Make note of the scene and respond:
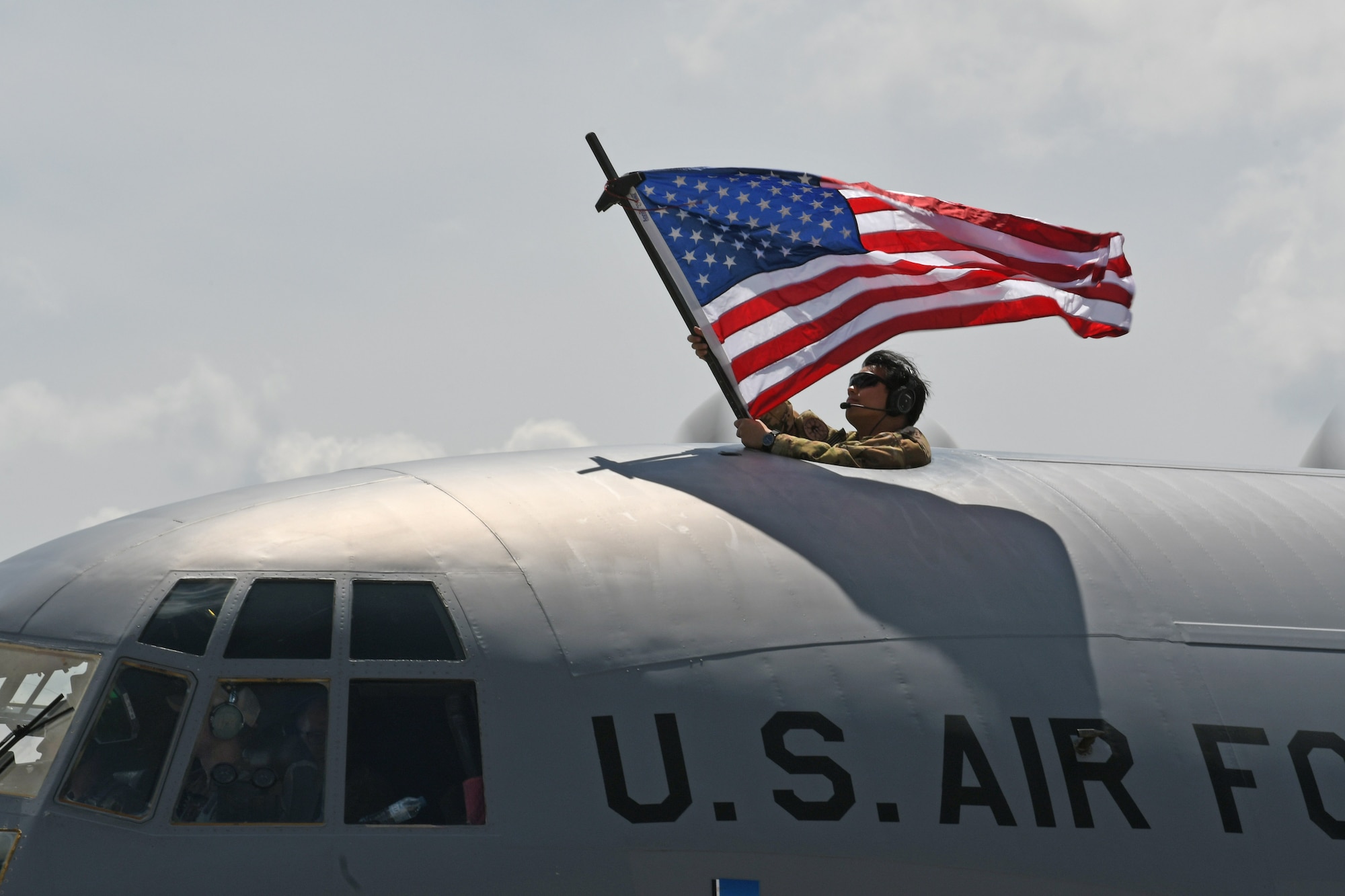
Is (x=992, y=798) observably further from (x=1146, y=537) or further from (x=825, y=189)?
(x=825, y=189)

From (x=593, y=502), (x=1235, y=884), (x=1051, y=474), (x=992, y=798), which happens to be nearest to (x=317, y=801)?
(x=593, y=502)

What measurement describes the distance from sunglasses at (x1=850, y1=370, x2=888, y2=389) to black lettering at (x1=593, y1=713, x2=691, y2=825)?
12.6ft

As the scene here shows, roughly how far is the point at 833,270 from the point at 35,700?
20.6 feet

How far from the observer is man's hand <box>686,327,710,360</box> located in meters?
9.84

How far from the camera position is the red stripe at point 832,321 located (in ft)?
31.9

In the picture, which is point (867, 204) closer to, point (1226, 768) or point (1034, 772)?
point (1034, 772)

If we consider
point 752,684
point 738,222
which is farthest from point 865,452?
point 752,684

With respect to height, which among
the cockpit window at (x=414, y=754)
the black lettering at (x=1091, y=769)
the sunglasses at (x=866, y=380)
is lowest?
the black lettering at (x=1091, y=769)

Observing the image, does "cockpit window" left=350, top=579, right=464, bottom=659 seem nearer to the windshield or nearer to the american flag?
the windshield

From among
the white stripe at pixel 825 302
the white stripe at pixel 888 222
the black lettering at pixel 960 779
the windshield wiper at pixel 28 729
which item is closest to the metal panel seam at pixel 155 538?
the windshield wiper at pixel 28 729

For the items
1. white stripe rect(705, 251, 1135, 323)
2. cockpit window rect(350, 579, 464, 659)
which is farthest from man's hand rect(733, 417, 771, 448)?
cockpit window rect(350, 579, 464, 659)

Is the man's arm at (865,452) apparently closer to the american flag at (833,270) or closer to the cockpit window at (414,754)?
the american flag at (833,270)

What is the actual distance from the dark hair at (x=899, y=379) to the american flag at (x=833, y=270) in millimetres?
301

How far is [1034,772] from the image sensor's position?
7.45m
